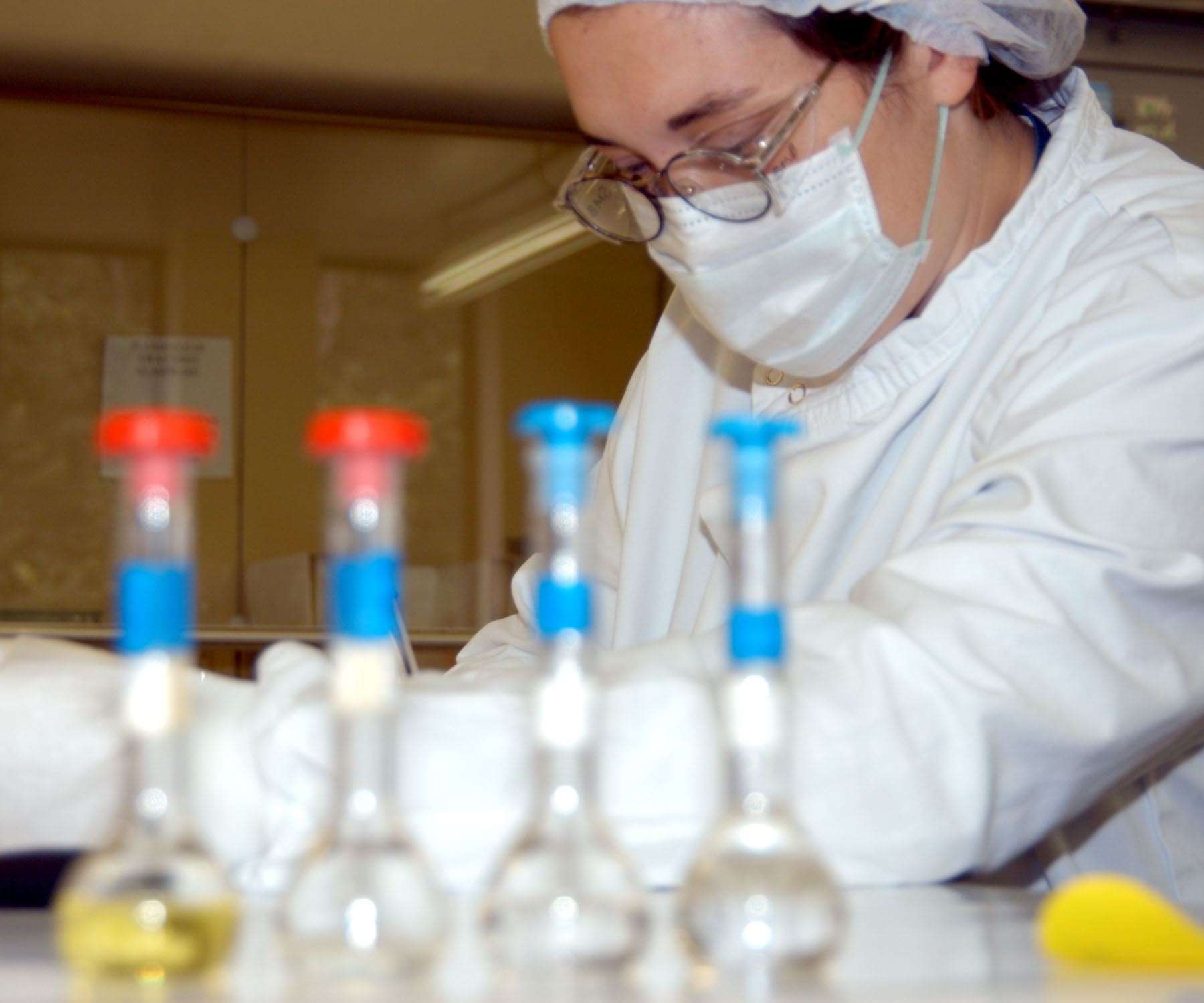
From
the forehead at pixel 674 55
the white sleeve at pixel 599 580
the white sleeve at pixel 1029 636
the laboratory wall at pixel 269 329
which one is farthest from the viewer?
the laboratory wall at pixel 269 329

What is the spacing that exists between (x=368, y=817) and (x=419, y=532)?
265 cm

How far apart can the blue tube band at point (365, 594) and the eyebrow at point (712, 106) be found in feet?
2.51

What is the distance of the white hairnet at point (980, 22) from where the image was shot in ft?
3.93

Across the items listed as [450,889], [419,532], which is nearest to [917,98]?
[450,889]

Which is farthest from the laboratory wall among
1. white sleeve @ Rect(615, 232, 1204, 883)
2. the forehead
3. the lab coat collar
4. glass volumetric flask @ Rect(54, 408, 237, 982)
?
glass volumetric flask @ Rect(54, 408, 237, 982)

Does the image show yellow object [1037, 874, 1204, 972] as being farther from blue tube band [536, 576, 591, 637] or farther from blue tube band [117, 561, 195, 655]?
blue tube band [117, 561, 195, 655]

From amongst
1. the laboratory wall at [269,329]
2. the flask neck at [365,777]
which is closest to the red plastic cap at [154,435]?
the flask neck at [365,777]

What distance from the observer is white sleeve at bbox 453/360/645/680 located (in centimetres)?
152

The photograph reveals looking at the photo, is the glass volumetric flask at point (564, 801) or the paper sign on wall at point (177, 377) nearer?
the glass volumetric flask at point (564, 801)

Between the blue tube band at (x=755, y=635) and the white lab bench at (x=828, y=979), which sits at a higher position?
the blue tube band at (x=755, y=635)

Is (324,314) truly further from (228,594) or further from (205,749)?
(205,749)

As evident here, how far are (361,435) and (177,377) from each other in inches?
105

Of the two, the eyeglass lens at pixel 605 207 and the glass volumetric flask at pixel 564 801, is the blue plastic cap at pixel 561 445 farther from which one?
the eyeglass lens at pixel 605 207

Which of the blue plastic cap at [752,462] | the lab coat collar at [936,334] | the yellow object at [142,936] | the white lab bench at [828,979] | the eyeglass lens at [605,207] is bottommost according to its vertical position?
the white lab bench at [828,979]
